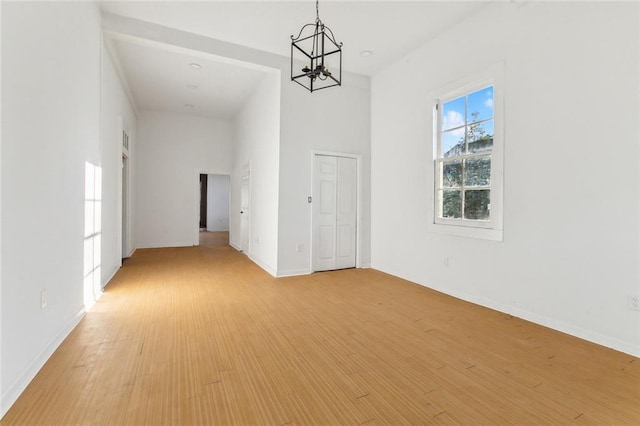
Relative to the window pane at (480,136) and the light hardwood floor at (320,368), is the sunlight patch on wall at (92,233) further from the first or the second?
the window pane at (480,136)

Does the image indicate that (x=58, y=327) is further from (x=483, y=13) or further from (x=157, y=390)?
(x=483, y=13)

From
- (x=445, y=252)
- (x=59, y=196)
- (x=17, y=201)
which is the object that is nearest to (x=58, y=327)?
(x=59, y=196)

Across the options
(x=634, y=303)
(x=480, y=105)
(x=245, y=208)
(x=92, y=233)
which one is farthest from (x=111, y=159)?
(x=634, y=303)

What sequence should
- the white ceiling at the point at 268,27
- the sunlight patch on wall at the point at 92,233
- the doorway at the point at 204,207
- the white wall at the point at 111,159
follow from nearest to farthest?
the sunlight patch on wall at the point at 92,233 → the white ceiling at the point at 268,27 → the white wall at the point at 111,159 → the doorway at the point at 204,207

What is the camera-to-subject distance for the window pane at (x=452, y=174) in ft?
12.6

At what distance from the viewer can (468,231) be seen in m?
3.63

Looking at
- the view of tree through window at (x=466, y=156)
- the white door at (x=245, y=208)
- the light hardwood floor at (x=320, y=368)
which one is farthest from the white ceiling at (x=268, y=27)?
the light hardwood floor at (x=320, y=368)

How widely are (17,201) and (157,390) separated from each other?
4.66 ft

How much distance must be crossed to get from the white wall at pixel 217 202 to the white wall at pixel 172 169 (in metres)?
3.82

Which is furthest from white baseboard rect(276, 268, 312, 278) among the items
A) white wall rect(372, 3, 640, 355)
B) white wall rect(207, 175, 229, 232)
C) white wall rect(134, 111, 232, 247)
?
white wall rect(207, 175, 229, 232)

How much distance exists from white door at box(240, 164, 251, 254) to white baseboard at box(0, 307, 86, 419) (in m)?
3.96

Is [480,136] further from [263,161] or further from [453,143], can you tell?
[263,161]

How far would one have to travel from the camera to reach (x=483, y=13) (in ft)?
11.3

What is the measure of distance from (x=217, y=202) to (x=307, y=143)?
311 inches
